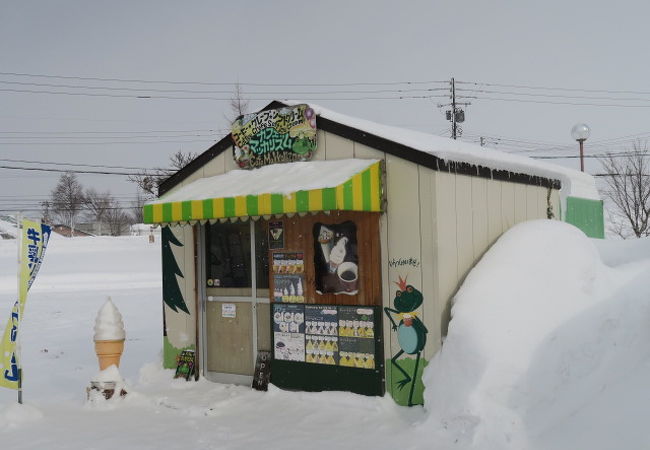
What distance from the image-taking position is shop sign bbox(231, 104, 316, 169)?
714cm

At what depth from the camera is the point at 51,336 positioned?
41.4 ft

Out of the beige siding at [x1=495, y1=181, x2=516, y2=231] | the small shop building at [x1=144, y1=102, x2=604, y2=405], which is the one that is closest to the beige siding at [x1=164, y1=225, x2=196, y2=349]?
the small shop building at [x1=144, y1=102, x2=604, y2=405]

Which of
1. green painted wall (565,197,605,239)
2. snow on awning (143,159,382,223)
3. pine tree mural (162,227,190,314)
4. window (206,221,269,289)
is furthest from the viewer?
green painted wall (565,197,605,239)

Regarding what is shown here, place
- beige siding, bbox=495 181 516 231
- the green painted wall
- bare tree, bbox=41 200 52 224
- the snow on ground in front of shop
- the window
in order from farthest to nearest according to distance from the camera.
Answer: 1. bare tree, bbox=41 200 52 224
2. the green painted wall
3. beige siding, bbox=495 181 516 231
4. the window
5. the snow on ground in front of shop

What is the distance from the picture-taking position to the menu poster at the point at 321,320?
671 centimetres

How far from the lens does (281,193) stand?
6082 mm

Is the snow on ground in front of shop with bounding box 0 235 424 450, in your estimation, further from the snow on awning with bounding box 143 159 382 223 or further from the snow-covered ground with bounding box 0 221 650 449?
the snow on awning with bounding box 143 159 382 223

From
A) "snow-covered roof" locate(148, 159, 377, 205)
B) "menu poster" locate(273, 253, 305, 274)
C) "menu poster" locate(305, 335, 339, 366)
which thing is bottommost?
"menu poster" locate(305, 335, 339, 366)

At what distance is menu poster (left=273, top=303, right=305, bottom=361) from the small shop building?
2 centimetres

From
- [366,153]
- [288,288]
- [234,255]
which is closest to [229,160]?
[234,255]

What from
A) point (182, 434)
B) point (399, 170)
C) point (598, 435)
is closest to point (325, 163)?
point (399, 170)

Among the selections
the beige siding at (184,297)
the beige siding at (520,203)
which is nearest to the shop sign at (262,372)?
the beige siding at (184,297)

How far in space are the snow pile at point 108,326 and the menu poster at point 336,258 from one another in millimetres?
2529

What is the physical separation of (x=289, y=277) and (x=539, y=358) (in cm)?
303
